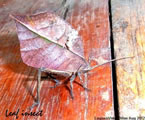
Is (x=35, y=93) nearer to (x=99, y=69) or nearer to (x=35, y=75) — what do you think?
(x=35, y=75)

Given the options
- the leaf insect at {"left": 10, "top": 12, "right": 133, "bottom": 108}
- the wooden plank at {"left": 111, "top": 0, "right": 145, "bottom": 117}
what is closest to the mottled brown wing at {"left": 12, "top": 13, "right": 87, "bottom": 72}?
the leaf insect at {"left": 10, "top": 12, "right": 133, "bottom": 108}

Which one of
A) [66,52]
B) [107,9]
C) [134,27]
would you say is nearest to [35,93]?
[66,52]

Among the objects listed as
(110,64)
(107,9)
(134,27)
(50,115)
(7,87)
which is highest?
(107,9)

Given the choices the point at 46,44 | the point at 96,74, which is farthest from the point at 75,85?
the point at 46,44

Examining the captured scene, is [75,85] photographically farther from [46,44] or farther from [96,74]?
[46,44]

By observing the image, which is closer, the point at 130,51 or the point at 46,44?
the point at 46,44

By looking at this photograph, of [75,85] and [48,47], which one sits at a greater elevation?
[48,47]

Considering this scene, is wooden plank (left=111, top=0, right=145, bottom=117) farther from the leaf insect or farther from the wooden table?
the leaf insect

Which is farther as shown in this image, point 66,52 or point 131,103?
point 66,52
